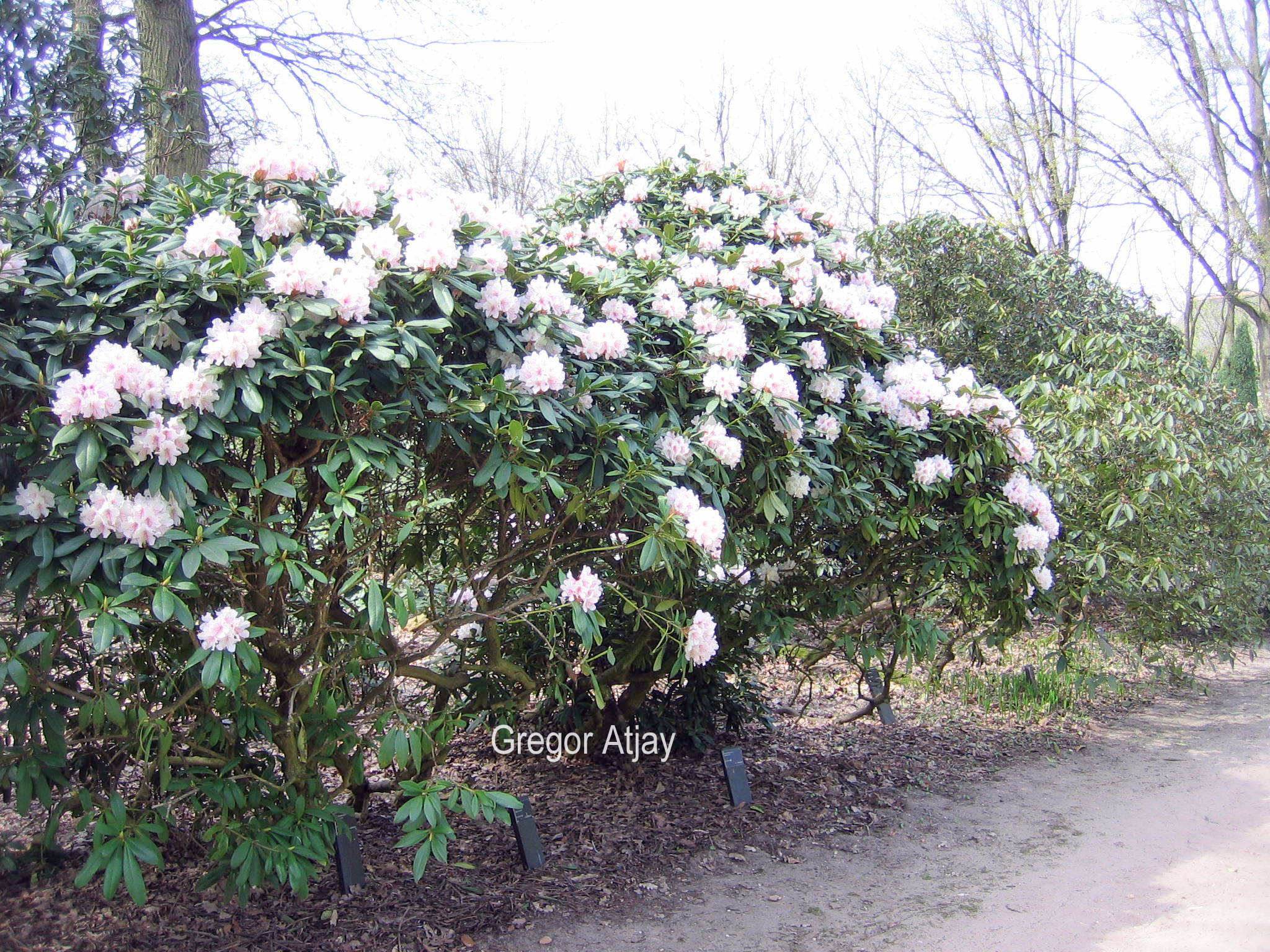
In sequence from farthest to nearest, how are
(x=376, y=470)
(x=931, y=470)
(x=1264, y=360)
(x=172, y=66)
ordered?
(x=1264, y=360) < (x=172, y=66) < (x=931, y=470) < (x=376, y=470)

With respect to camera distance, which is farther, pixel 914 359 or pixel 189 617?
pixel 914 359

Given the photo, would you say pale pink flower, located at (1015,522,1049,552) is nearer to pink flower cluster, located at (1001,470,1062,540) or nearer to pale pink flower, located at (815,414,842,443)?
pink flower cluster, located at (1001,470,1062,540)

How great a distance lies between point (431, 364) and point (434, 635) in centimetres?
253

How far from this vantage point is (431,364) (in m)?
2.27

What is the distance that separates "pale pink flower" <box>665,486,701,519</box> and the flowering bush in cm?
1

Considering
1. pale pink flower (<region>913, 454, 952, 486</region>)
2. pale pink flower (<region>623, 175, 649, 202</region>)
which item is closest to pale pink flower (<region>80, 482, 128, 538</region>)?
pale pink flower (<region>913, 454, 952, 486</region>)

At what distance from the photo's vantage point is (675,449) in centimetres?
270

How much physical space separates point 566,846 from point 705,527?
192 centimetres

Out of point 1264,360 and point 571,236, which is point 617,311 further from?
point 1264,360

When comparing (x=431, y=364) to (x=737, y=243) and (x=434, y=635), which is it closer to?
(x=737, y=243)

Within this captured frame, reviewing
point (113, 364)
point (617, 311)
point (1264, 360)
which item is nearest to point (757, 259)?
point (617, 311)

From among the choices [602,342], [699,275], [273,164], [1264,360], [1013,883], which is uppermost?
[1264,360]

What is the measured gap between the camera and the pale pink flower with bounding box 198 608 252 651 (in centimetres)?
210

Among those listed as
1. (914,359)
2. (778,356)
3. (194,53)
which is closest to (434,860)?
(778,356)
